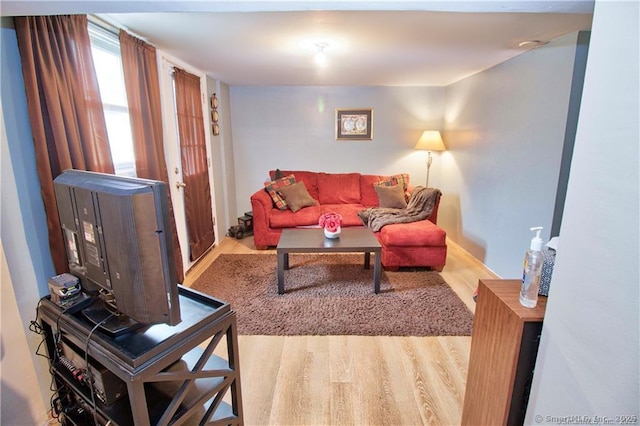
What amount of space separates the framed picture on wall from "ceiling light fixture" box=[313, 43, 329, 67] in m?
1.46

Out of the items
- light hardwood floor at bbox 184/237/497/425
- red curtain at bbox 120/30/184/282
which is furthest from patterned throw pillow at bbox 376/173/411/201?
red curtain at bbox 120/30/184/282

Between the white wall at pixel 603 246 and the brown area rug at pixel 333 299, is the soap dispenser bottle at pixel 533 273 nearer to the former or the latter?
the white wall at pixel 603 246

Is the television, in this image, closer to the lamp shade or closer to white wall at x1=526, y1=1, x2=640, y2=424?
white wall at x1=526, y1=1, x2=640, y2=424

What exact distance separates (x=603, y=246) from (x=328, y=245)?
2157 mm

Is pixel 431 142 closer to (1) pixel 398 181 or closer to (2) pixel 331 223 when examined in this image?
(1) pixel 398 181

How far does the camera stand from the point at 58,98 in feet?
4.96

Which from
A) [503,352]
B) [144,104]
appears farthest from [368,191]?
[503,352]

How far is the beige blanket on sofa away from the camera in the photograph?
348cm

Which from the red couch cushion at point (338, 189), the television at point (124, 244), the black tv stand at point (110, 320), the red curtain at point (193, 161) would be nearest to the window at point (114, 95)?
the red curtain at point (193, 161)

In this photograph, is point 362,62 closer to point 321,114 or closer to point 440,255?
point 321,114

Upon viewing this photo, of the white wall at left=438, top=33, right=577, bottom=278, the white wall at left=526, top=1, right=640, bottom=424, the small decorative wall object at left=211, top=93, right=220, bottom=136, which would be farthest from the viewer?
the small decorative wall object at left=211, top=93, right=220, bottom=136

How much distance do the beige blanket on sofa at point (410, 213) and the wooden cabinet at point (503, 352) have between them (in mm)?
2228

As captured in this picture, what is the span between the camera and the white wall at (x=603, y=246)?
653 mm

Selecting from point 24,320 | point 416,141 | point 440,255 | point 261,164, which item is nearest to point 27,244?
point 24,320
